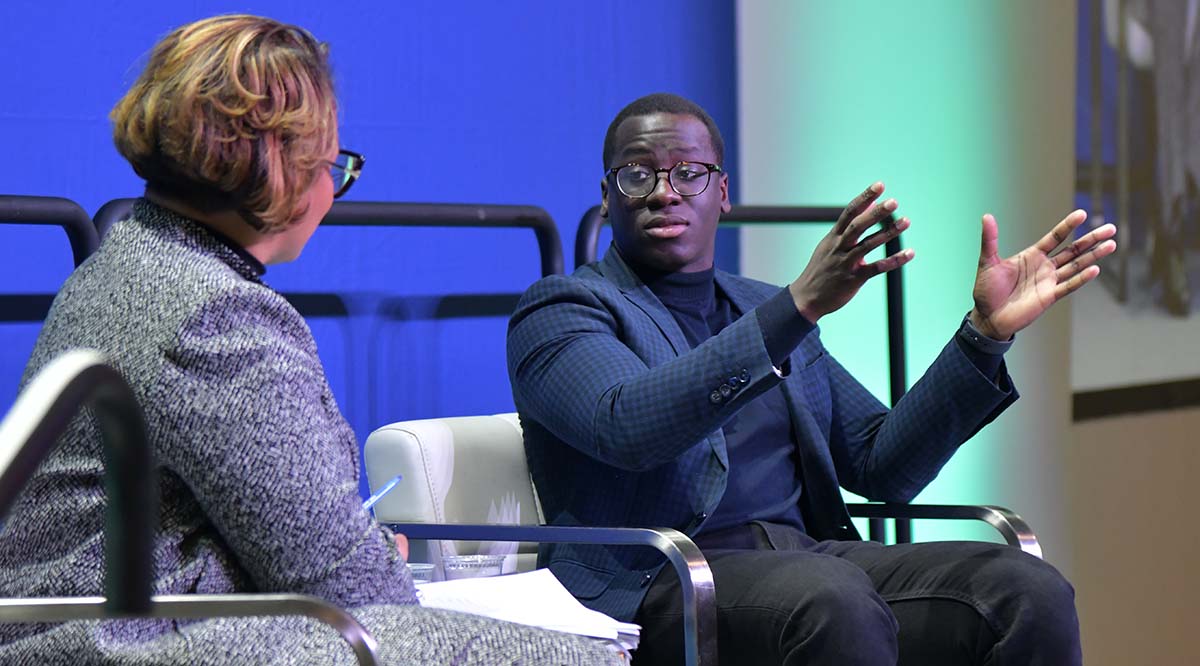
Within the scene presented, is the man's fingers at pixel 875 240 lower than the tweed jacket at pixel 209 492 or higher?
higher

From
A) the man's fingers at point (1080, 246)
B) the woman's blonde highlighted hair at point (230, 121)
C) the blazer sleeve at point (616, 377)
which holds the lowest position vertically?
the blazer sleeve at point (616, 377)

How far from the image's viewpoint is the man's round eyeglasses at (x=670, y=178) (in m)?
2.49

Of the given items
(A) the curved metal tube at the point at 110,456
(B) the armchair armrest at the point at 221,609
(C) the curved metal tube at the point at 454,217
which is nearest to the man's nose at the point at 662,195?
(C) the curved metal tube at the point at 454,217

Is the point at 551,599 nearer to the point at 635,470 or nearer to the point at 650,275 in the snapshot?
the point at 635,470

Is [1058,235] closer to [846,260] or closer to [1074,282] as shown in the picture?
[1074,282]

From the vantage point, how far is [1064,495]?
3773 millimetres

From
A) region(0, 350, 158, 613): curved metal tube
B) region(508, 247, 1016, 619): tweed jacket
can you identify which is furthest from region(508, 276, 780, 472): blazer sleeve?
region(0, 350, 158, 613): curved metal tube

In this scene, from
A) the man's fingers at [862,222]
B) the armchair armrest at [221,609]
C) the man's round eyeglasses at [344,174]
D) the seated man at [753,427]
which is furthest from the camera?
the seated man at [753,427]

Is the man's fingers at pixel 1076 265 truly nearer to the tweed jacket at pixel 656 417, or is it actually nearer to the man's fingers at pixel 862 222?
the tweed jacket at pixel 656 417

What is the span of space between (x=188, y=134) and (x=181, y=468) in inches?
13.0

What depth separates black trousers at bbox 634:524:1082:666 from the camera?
2.03 m

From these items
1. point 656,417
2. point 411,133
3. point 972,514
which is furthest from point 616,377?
point 411,133

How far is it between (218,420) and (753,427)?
1.23m

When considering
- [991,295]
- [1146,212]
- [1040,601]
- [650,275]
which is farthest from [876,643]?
[1146,212]
